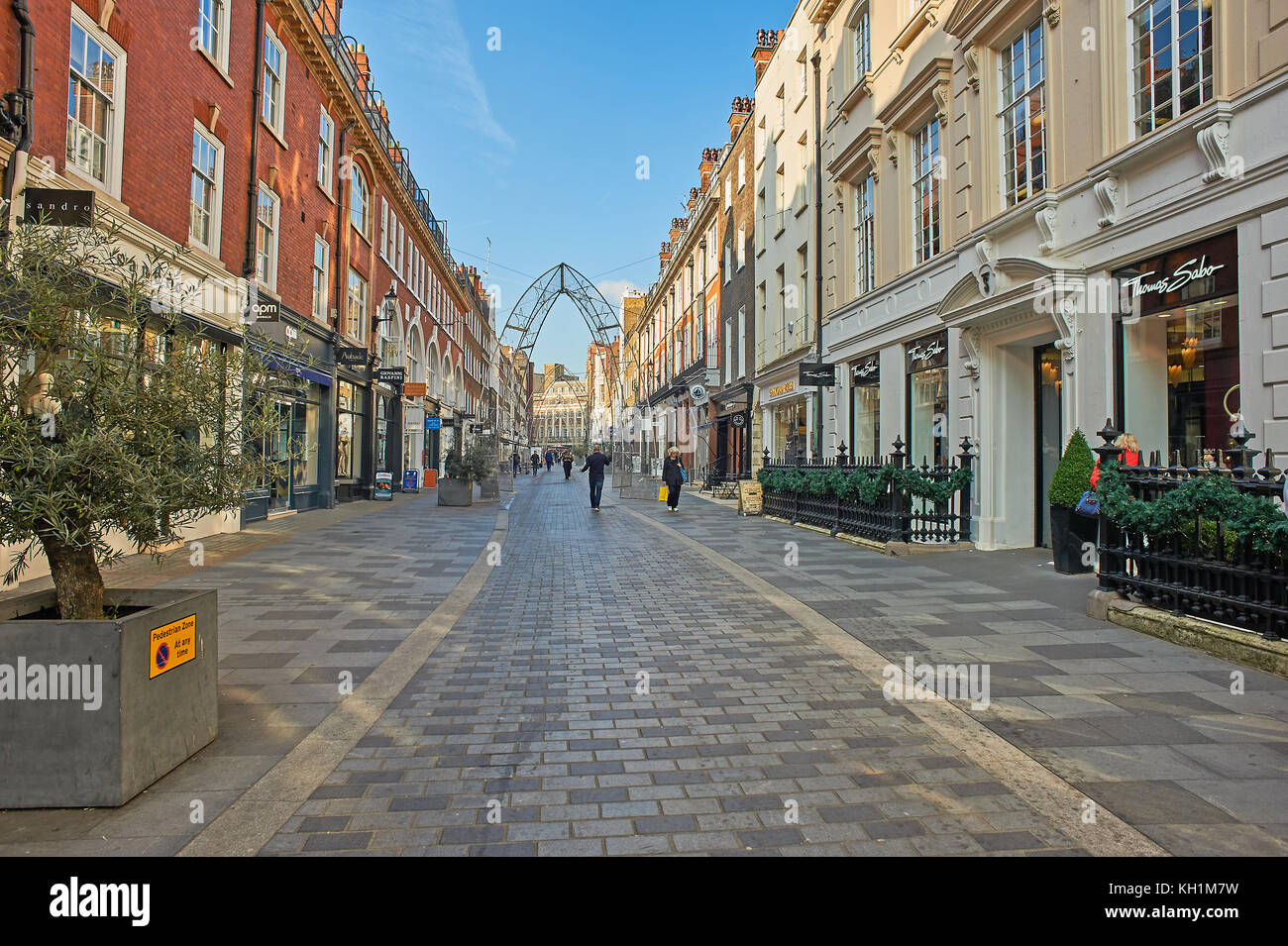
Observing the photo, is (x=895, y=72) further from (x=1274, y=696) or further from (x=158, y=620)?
(x=158, y=620)

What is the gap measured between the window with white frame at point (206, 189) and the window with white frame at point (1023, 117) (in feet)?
42.3

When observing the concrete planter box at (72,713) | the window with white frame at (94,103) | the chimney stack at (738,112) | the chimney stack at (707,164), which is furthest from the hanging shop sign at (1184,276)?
the chimney stack at (707,164)

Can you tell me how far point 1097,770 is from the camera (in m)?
3.56

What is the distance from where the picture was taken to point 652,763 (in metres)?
3.69

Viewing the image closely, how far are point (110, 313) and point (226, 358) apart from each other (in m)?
0.54

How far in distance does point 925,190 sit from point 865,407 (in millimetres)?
5050

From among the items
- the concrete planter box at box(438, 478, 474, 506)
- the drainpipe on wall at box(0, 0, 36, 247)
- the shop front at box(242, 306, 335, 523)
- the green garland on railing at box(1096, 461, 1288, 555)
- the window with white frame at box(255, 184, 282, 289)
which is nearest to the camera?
the green garland on railing at box(1096, 461, 1288, 555)

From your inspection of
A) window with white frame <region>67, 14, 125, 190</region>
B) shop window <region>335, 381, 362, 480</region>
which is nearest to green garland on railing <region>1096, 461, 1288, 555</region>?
window with white frame <region>67, 14, 125, 190</region>

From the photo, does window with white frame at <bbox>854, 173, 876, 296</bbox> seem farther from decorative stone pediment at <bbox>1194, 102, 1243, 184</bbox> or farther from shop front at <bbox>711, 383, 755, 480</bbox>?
shop front at <bbox>711, 383, 755, 480</bbox>

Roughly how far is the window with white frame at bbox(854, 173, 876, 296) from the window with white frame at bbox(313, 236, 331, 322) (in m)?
13.1

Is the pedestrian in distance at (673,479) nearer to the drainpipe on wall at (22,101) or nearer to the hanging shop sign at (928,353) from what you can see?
the hanging shop sign at (928,353)

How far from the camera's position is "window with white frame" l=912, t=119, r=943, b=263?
13.9 meters

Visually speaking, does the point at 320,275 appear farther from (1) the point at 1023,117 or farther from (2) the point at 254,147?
(1) the point at 1023,117

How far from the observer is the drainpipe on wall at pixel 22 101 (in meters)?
8.09
